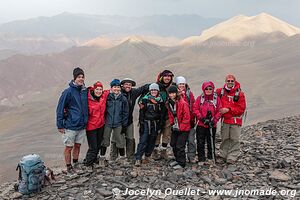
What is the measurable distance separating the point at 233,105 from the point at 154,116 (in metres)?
1.74

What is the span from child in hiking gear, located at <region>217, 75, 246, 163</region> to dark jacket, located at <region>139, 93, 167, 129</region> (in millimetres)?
1320

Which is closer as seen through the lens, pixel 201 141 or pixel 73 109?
pixel 73 109

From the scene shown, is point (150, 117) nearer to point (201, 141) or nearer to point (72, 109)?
point (201, 141)

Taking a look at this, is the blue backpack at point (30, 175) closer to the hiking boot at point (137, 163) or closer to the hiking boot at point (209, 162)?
the hiking boot at point (137, 163)

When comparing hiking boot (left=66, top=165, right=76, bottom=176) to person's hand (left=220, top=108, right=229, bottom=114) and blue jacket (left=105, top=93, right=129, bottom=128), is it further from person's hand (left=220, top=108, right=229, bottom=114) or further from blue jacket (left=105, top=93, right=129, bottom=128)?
person's hand (left=220, top=108, right=229, bottom=114)

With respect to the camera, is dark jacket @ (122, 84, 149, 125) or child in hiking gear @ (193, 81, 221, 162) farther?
dark jacket @ (122, 84, 149, 125)

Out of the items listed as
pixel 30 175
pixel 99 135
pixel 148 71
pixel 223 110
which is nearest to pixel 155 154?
pixel 99 135

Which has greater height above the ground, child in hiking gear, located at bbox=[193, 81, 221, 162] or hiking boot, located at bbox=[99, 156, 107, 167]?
child in hiking gear, located at bbox=[193, 81, 221, 162]

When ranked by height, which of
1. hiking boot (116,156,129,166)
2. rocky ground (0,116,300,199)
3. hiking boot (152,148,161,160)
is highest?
hiking boot (152,148,161,160)

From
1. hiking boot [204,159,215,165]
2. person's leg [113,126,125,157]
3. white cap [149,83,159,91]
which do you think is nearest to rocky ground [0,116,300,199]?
hiking boot [204,159,215,165]

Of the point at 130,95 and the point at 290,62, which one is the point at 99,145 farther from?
the point at 290,62

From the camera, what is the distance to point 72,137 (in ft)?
23.3

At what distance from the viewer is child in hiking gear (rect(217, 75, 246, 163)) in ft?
23.3

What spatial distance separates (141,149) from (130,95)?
1.25m
